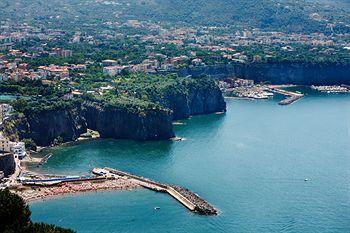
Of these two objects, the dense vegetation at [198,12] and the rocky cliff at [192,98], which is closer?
the rocky cliff at [192,98]

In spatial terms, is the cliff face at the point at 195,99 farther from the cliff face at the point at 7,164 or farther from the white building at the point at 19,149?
the cliff face at the point at 7,164

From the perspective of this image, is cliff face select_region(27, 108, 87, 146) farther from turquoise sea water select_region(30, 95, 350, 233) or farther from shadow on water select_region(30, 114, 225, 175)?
turquoise sea water select_region(30, 95, 350, 233)

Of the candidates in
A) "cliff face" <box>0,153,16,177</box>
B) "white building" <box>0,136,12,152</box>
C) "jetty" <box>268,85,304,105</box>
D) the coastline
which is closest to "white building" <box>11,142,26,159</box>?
"white building" <box>0,136,12,152</box>

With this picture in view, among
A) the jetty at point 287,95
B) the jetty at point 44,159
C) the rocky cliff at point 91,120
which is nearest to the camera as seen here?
the jetty at point 44,159

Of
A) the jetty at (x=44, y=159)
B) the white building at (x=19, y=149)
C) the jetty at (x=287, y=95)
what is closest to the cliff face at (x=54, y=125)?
the jetty at (x=44, y=159)

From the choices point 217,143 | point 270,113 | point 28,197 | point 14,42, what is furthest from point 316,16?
point 28,197

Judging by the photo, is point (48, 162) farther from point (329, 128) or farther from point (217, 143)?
point (329, 128)

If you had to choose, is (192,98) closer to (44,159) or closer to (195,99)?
(195,99)
